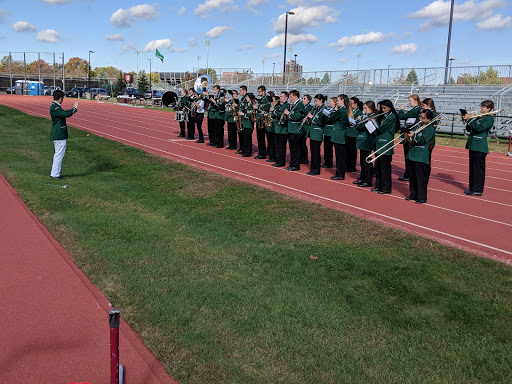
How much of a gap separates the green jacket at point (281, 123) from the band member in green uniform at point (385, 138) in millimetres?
3203

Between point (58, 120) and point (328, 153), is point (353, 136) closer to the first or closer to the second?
point (328, 153)

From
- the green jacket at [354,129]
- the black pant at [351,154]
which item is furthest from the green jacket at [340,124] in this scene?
the black pant at [351,154]

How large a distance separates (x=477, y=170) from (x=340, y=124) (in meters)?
3.26

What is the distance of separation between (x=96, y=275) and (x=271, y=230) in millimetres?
2870

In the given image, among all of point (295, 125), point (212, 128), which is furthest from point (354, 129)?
point (212, 128)

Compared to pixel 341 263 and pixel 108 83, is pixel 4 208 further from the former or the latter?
pixel 108 83

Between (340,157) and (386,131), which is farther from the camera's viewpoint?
(340,157)

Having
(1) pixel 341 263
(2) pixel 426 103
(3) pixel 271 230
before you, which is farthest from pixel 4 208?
(2) pixel 426 103

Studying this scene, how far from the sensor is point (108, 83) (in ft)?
283

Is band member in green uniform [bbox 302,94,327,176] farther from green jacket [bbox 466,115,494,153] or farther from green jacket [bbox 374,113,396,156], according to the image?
green jacket [bbox 466,115,494,153]

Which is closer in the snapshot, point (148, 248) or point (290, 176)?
point (148, 248)

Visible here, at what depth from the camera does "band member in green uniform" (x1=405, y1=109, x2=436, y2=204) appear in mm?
9734

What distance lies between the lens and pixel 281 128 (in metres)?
13.4

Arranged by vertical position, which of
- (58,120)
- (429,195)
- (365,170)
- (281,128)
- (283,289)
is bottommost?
(283,289)
